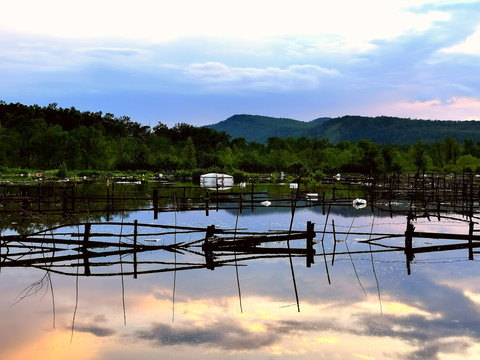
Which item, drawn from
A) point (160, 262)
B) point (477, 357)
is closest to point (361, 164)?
point (160, 262)

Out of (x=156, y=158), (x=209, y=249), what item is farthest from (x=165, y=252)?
(x=156, y=158)

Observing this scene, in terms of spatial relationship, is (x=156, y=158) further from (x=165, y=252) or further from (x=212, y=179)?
(x=165, y=252)

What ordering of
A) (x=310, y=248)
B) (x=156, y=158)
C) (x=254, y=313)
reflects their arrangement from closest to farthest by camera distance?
(x=254, y=313), (x=310, y=248), (x=156, y=158)

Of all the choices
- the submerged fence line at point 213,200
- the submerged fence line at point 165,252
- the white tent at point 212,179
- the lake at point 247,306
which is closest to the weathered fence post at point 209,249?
the submerged fence line at point 165,252

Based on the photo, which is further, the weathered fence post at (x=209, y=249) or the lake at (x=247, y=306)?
the weathered fence post at (x=209, y=249)

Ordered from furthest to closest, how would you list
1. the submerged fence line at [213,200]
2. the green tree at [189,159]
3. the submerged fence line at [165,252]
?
the green tree at [189,159] → the submerged fence line at [213,200] → the submerged fence line at [165,252]

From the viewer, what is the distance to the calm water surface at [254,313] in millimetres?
13156

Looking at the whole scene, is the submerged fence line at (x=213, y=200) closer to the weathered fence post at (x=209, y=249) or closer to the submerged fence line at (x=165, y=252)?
the submerged fence line at (x=165, y=252)

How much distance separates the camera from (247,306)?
1678 centimetres

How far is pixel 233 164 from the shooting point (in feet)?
409

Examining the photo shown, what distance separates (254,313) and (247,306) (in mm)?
793

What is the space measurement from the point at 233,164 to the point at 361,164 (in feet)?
98.0

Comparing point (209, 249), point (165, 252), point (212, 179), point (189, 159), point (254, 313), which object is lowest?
point (254, 313)

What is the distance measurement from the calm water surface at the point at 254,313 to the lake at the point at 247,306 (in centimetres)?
4
